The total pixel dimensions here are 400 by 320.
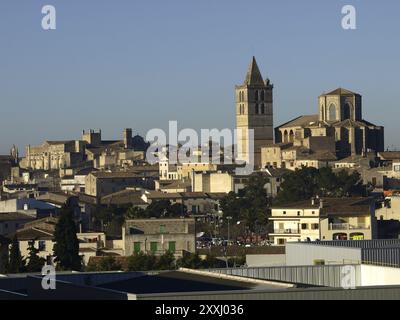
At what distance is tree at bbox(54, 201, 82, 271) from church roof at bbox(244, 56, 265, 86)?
67.8 meters

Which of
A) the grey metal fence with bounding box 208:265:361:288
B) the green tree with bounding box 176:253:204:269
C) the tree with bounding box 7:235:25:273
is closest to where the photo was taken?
the grey metal fence with bounding box 208:265:361:288

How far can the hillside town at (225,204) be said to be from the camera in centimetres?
3034

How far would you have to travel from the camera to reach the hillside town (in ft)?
99.6

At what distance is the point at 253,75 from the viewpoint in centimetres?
11094

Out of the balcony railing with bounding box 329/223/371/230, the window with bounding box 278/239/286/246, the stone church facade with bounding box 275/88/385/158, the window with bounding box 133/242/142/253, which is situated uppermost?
the stone church facade with bounding box 275/88/385/158

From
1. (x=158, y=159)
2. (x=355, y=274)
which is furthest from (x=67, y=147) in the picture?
(x=355, y=274)

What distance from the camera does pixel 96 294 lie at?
2083cm

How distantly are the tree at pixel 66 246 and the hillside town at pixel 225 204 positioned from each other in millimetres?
38

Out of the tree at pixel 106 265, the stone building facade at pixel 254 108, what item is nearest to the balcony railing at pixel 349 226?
the tree at pixel 106 265

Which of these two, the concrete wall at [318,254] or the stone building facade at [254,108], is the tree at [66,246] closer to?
the concrete wall at [318,254]

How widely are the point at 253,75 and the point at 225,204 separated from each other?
41.0 m

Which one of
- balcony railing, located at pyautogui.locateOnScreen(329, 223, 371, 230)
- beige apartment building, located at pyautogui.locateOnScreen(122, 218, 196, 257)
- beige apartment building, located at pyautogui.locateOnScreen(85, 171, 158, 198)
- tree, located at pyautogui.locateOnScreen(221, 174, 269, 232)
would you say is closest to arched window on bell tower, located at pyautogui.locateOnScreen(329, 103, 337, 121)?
beige apartment building, located at pyautogui.locateOnScreen(85, 171, 158, 198)

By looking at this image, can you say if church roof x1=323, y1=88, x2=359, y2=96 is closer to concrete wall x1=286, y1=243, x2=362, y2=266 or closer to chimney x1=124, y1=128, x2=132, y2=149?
chimney x1=124, y1=128, x2=132, y2=149
